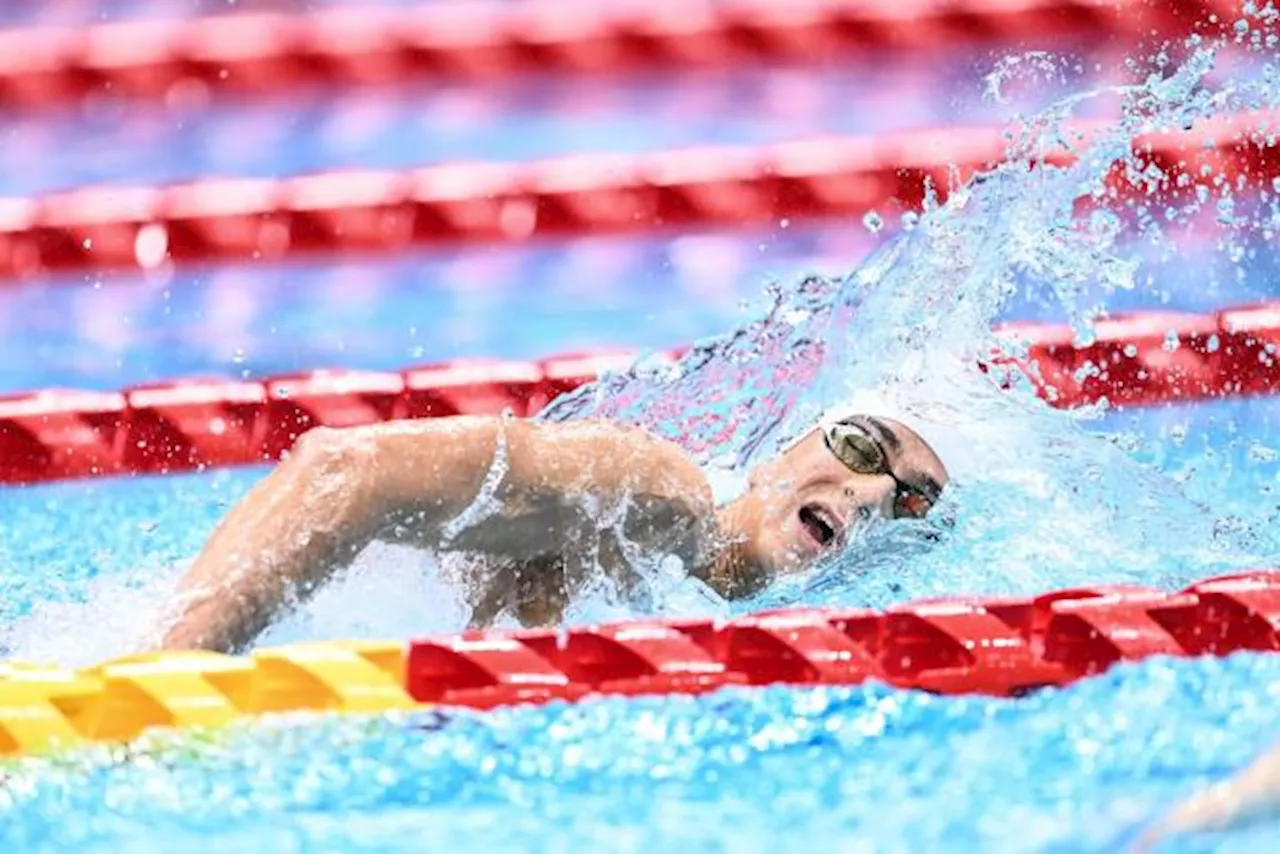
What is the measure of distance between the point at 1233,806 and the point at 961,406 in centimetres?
138

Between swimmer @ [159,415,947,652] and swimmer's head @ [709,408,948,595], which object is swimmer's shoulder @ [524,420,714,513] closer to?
swimmer @ [159,415,947,652]

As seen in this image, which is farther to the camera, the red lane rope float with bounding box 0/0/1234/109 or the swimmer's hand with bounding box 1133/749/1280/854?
the red lane rope float with bounding box 0/0/1234/109

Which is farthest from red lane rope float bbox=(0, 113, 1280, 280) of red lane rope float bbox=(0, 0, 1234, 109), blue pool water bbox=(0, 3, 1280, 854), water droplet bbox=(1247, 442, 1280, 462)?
water droplet bbox=(1247, 442, 1280, 462)

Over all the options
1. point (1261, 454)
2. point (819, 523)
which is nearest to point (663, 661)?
point (819, 523)

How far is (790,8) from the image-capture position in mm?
3902

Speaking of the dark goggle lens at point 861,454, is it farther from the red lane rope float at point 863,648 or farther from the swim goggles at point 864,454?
the red lane rope float at point 863,648

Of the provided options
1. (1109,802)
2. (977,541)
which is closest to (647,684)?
(1109,802)

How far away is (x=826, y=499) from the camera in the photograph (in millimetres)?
2326

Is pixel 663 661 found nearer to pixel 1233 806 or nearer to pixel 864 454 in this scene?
pixel 864 454

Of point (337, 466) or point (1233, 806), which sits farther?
point (337, 466)

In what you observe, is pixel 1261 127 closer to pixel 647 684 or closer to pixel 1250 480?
pixel 1250 480

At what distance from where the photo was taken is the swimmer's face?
2312 millimetres

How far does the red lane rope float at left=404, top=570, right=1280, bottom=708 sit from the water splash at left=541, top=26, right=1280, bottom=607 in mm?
262

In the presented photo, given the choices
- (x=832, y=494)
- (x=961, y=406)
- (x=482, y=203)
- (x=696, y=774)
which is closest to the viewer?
(x=696, y=774)
